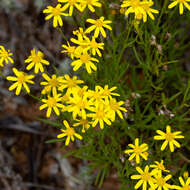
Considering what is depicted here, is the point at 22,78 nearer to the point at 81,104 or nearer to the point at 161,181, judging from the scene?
the point at 81,104

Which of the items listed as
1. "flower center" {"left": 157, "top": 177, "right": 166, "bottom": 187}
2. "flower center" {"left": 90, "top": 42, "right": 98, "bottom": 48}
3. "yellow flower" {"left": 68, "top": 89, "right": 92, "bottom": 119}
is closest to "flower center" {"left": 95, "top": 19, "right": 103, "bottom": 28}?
"flower center" {"left": 90, "top": 42, "right": 98, "bottom": 48}

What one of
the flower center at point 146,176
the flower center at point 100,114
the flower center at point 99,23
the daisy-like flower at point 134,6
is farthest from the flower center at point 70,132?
the daisy-like flower at point 134,6

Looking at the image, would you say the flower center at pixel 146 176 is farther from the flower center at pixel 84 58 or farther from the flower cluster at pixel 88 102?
the flower center at pixel 84 58

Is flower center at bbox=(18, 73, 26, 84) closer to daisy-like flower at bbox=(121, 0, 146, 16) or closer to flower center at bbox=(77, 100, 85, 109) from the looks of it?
flower center at bbox=(77, 100, 85, 109)

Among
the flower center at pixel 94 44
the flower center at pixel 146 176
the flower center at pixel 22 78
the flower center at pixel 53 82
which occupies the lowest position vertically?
the flower center at pixel 146 176

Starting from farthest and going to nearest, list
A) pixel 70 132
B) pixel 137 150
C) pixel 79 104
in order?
pixel 70 132 → pixel 137 150 → pixel 79 104

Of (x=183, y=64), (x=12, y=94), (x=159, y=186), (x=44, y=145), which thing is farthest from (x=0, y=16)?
(x=159, y=186)

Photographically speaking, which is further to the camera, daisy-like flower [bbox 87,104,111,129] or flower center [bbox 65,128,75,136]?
flower center [bbox 65,128,75,136]

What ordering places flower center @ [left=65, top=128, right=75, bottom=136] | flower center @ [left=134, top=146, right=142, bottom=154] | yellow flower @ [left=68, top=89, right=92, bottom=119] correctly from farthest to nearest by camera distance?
flower center @ [left=65, top=128, right=75, bottom=136], flower center @ [left=134, top=146, right=142, bottom=154], yellow flower @ [left=68, top=89, right=92, bottom=119]

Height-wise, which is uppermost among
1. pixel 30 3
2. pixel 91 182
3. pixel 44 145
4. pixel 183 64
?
pixel 30 3

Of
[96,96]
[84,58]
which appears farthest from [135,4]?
[96,96]

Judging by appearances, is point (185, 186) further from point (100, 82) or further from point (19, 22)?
point (19, 22)
